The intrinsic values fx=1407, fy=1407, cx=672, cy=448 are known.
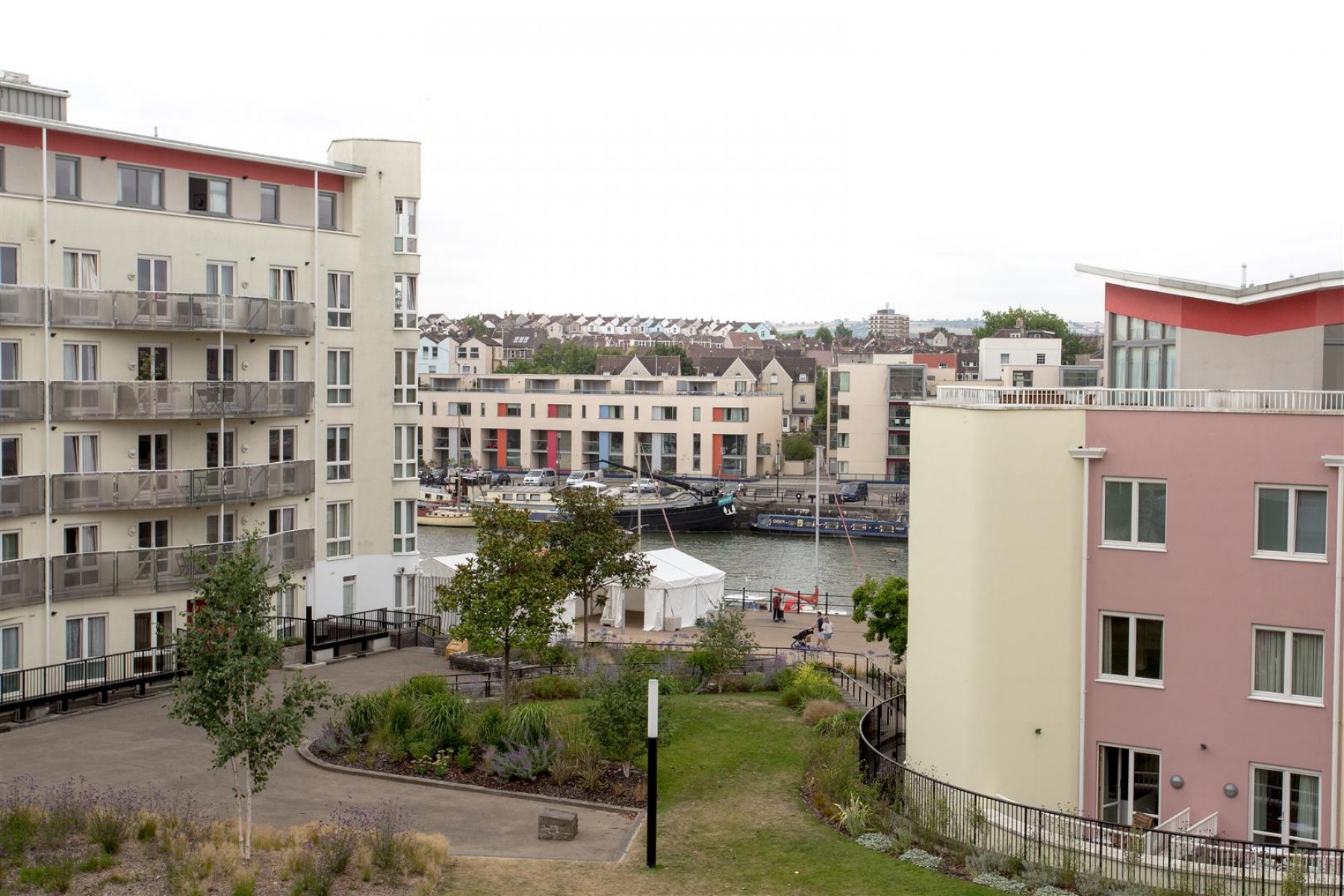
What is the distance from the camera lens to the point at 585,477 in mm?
97062

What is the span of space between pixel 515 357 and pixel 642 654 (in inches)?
5619

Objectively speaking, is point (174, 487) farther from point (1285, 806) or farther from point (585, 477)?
point (585, 477)

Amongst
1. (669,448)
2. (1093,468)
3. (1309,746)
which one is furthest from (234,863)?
(669,448)

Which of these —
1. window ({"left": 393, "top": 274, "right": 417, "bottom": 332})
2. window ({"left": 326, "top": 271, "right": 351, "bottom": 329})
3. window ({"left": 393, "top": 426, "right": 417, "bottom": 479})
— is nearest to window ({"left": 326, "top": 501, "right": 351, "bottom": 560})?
window ({"left": 393, "top": 426, "right": 417, "bottom": 479})

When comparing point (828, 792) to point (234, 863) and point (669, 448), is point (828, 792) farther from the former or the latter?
point (669, 448)

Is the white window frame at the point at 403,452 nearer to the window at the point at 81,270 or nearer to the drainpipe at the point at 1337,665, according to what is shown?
the window at the point at 81,270

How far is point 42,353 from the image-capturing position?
28.2 m

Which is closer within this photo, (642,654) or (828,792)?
(828,792)


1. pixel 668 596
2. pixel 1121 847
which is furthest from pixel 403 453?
pixel 1121 847

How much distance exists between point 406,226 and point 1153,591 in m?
23.2

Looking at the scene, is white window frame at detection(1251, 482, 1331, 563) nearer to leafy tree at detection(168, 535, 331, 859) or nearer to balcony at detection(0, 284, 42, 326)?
leafy tree at detection(168, 535, 331, 859)

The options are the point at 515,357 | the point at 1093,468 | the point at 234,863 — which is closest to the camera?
the point at 234,863

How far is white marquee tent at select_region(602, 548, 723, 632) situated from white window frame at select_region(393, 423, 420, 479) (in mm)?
6904

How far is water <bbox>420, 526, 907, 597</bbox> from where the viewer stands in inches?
2431
